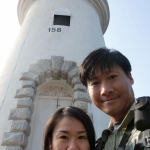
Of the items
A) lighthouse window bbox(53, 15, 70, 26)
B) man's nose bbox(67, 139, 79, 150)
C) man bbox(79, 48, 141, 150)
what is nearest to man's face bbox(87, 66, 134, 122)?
man bbox(79, 48, 141, 150)

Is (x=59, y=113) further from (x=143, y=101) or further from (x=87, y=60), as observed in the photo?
(x=143, y=101)

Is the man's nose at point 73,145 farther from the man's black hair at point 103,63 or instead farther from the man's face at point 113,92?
the man's black hair at point 103,63

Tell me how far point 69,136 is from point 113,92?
0.45 meters

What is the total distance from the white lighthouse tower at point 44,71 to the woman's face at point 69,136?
7.13ft

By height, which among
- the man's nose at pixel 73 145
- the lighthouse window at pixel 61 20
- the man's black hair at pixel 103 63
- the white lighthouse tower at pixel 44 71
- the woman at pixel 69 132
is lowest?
the man's nose at pixel 73 145

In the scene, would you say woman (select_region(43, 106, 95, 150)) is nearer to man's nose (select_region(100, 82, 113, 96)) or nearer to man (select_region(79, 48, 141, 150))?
man (select_region(79, 48, 141, 150))

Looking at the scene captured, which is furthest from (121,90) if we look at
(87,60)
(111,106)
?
(87,60)

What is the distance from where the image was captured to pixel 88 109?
4.42 metres

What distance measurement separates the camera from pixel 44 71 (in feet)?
16.1

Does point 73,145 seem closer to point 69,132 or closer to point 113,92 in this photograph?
point 69,132

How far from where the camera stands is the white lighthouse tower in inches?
165

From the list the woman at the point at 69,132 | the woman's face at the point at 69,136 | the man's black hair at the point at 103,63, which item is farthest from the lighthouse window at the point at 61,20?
the woman's face at the point at 69,136

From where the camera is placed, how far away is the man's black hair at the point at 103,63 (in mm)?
1854

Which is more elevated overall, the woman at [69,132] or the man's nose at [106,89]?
the man's nose at [106,89]
